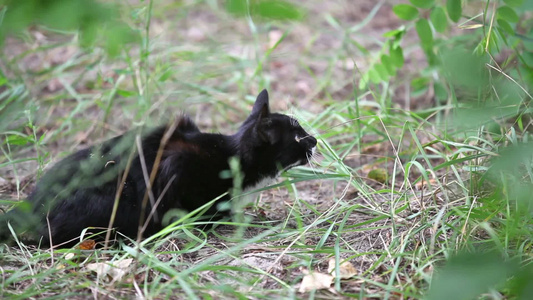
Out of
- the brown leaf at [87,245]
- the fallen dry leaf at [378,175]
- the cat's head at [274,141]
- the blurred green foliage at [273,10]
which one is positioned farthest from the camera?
the fallen dry leaf at [378,175]

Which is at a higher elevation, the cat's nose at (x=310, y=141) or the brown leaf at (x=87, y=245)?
the cat's nose at (x=310, y=141)

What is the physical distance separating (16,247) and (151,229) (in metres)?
0.61

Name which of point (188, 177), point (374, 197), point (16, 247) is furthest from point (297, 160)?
point (16, 247)

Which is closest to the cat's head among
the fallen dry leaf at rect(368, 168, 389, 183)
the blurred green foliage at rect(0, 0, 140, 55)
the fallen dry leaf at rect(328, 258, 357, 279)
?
the fallen dry leaf at rect(368, 168, 389, 183)

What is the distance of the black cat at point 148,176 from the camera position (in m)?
2.53

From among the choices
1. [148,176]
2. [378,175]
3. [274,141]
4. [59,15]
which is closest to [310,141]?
[274,141]

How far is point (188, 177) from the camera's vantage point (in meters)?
2.65

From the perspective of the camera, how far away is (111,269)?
2201 millimetres

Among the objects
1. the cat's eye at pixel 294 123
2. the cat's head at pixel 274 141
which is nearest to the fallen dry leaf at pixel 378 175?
the cat's head at pixel 274 141

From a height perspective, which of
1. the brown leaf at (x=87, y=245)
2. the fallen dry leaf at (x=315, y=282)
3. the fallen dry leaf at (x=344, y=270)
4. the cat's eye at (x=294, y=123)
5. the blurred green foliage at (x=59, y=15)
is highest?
the blurred green foliage at (x=59, y=15)

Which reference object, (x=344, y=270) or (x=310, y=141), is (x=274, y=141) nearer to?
(x=310, y=141)

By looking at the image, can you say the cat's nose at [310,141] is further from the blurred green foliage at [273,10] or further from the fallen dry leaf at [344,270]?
the blurred green foliage at [273,10]

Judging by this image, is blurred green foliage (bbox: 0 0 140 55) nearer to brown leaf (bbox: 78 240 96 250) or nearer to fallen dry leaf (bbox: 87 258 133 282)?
fallen dry leaf (bbox: 87 258 133 282)

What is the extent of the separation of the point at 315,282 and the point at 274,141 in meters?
0.94
